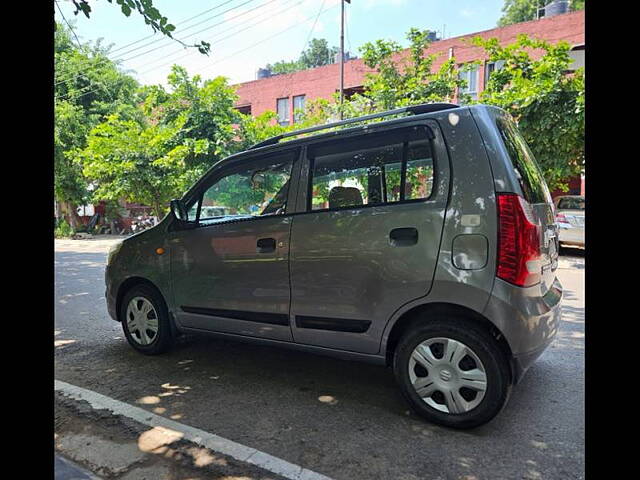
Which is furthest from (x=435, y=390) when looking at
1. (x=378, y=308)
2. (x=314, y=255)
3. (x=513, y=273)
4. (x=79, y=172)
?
(x=79, y=172)

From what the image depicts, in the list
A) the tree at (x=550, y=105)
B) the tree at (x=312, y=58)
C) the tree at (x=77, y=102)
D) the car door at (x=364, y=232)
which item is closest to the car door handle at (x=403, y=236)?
the car door at (x=364, y=232)

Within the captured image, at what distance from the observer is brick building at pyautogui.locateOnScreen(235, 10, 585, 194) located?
1941cm

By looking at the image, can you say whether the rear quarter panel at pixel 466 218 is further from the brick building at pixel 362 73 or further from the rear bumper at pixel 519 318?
the brick building at pixel 362 73

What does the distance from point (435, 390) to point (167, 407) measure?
1.94 metres

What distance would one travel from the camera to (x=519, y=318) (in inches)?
112

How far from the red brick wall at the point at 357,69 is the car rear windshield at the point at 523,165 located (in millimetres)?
13269

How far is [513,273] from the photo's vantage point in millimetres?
2834

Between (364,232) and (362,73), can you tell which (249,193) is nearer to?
(364,232)

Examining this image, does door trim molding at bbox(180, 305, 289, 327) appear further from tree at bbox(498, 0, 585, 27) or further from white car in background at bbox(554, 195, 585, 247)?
tree at bbox(498, 0, 585, 27)

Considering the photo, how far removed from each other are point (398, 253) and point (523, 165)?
1059 millimetres

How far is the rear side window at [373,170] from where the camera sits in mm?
3238

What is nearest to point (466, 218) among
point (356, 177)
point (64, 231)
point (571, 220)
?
point (356, 177)

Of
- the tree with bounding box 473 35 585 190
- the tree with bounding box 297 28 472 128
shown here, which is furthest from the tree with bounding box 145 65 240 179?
the tree with bounding box 473 35 585 190
